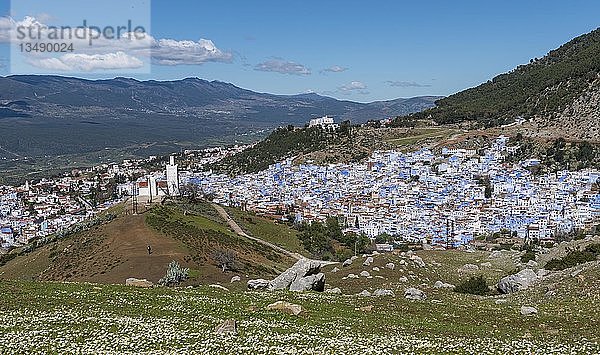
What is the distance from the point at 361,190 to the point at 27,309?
128824mm

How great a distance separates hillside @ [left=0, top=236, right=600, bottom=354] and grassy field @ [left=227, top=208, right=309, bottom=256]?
54.9 metres

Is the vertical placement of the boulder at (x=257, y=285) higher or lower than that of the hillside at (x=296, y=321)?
lower

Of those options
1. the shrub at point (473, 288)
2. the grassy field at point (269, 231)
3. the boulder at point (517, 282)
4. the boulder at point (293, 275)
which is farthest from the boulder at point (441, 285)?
the grassy field at point (269, 231)

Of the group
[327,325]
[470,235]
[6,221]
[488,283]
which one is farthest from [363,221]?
[6,221]

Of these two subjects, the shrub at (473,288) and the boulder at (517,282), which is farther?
the shrub at (473,288)

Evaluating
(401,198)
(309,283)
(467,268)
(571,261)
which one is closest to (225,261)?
(309,283)

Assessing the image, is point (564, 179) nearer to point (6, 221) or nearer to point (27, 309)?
point (27, 309)

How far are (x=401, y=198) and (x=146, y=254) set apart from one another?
3438 inches

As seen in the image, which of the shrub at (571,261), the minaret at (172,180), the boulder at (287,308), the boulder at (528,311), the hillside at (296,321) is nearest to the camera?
the hillside at (296,321)

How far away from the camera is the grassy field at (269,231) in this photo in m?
92.5

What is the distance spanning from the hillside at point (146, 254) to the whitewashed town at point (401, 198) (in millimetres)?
32640

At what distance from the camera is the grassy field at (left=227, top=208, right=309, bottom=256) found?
3642 inches

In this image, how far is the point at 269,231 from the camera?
330ft

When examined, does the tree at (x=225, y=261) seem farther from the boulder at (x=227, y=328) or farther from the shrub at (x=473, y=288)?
the boulder at (x=227, y=328)
